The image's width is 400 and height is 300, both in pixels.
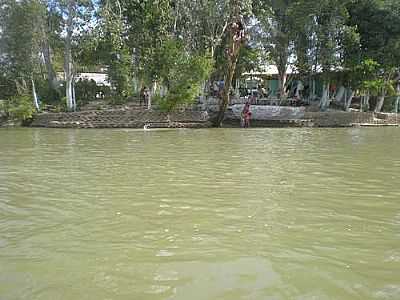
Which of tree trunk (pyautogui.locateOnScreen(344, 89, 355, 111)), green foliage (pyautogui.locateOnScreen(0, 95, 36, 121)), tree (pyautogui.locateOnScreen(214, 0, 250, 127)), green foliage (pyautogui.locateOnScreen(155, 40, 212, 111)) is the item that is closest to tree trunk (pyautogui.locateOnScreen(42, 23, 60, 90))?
green foliage (pyautogui.locateOnScreen(0, 95, 36, 121))

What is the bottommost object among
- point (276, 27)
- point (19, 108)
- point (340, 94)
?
point (19, 108)

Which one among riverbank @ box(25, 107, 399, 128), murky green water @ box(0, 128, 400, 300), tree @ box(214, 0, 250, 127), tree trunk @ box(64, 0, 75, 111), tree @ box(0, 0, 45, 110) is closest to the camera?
murky green water @ box(0, 128, 400, 300)

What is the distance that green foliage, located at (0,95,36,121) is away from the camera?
24.4 metres

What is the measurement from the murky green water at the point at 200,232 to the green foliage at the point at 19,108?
637 inches

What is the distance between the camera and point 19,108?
24.4m

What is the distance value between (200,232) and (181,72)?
19.5 meters

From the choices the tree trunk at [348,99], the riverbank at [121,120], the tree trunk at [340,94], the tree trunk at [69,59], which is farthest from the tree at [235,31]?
the tree trunk at [340,94]

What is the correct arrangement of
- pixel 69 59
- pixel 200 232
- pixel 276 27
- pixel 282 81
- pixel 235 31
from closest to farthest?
pixel 200 232, pixel 235 31, pixel 69 59, pixel 276 27, pixel 282 81

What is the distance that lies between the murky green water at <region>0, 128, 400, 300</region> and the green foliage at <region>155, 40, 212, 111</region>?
14.5m

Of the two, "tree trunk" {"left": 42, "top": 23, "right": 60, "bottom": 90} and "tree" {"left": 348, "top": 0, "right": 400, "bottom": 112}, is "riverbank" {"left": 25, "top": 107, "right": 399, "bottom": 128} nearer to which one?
"tree" {"left": 348, "top": 0, "right": 400, "bottom": 112}

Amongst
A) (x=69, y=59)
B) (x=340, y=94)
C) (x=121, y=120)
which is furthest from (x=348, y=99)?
(x=69, y=59)

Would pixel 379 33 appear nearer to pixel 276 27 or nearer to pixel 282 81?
pixel 276 27

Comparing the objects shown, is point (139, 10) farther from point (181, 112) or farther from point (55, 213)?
point (55, 213)

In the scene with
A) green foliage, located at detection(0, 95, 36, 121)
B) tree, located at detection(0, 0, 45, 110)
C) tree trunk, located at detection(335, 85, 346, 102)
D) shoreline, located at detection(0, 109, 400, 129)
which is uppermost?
tree, located at detection(0, 0, 45, 110)
